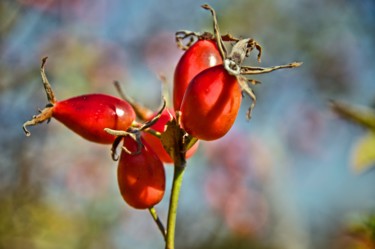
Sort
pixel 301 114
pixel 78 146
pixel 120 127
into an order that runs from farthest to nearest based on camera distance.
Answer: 1. pixel 301 114
2. pixel 78 146
3. pixel 120 127

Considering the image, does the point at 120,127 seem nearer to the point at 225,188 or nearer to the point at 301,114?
the point at 225,188

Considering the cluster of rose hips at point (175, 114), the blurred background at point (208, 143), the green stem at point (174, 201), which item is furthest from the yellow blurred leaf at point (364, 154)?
the blurred background at point (208, 143)

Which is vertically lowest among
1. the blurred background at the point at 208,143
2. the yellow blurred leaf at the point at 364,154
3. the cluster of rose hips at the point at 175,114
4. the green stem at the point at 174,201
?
the blurred background at the point at 208,143

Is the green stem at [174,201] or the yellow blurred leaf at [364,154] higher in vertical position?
the green stem at [174,201]

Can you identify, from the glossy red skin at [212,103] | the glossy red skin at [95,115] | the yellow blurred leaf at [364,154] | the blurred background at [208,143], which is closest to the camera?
the glossy red skin at [212,103]

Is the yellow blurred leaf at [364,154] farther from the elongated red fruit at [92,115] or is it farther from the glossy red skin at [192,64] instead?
the elongated red fruit at [92,115]

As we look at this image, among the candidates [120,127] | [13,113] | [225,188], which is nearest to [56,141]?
[13,113]
